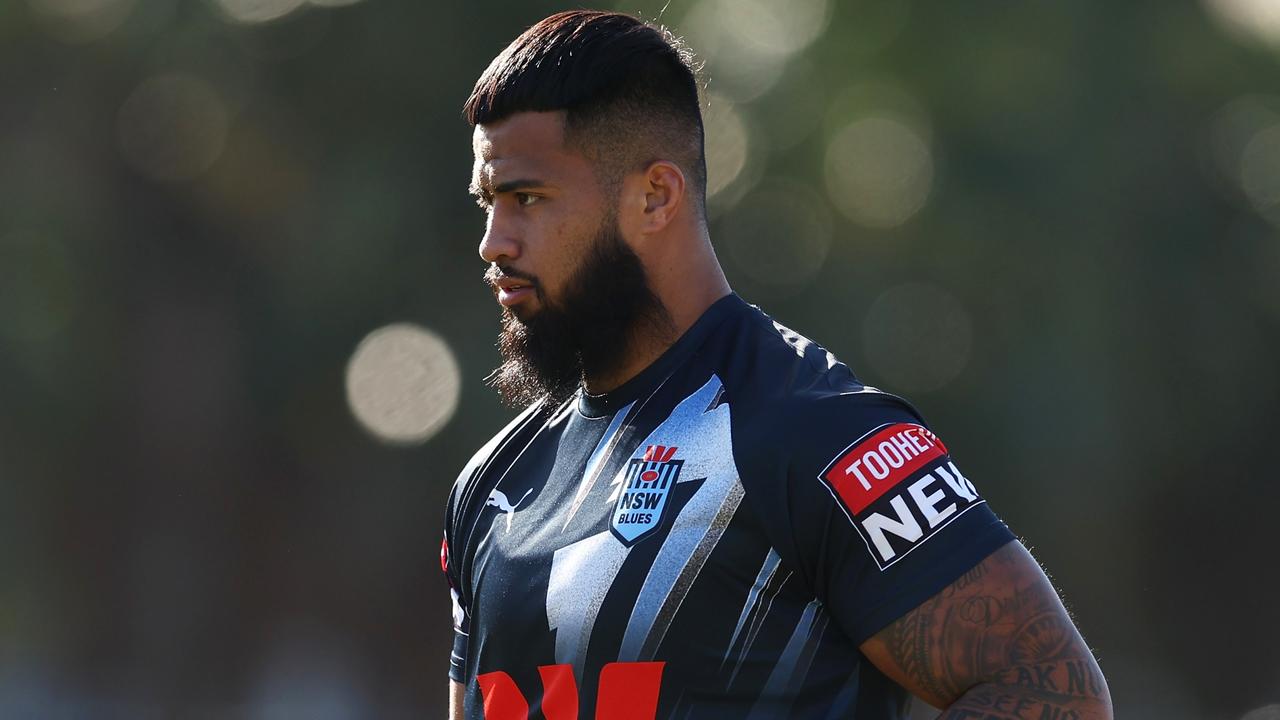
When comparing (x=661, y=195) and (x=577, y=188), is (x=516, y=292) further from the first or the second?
(x=661, y=195)

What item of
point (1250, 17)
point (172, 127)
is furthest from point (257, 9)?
point (1250, 17)

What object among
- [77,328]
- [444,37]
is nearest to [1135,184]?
[444,37]

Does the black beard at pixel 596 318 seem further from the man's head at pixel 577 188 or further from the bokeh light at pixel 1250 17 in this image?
the bokeh light at pixel 1250 17

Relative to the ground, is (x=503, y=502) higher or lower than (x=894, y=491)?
higher

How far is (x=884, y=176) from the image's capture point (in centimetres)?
1572

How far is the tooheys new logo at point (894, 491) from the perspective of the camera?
2.70 m

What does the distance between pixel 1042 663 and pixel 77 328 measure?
1548 centimetres

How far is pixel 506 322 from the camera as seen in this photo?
361 centimetres

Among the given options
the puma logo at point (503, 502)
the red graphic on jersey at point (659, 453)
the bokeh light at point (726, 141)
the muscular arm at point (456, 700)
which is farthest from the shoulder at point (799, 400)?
the bokeh light at point (726, 141)

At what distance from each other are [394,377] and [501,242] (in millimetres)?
13595

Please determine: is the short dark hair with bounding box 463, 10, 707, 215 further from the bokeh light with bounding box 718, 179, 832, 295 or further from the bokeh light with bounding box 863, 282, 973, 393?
the bokeh light with bounding box 863, 282, 973, 393

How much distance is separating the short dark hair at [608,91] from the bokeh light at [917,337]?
1211cm

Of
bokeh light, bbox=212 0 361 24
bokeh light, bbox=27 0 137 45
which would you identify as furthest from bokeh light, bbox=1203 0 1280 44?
bokeh light, bbox=27 0 137 45

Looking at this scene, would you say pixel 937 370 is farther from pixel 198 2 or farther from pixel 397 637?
pixel 198 2
